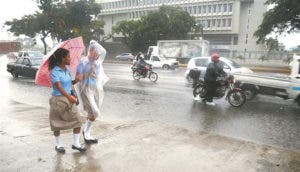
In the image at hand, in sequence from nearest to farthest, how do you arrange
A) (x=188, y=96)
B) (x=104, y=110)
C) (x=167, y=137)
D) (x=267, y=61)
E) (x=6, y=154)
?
(x=6, y=154), (x=167, y=137), (x=104, y=110), (x=188, y=96), (x=267, y=61)

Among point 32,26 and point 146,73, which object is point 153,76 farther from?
point 32,26

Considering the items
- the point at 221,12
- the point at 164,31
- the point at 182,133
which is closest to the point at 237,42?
the point at 221,12

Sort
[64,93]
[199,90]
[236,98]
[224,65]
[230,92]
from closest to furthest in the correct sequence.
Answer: [64,93] < [236,98] < [230,92] < [199,90] < [224,65]

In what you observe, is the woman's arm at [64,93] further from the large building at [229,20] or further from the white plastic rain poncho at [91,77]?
the large building at [229,20]

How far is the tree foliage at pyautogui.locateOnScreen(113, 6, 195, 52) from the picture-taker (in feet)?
193

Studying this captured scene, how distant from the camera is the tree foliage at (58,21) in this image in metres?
61.7

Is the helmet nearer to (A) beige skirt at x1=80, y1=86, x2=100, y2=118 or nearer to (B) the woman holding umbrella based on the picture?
(A) beige skirt at x1=80, y1=86, x2=100, y2=118

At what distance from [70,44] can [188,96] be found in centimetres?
809

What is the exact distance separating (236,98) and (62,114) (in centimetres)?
707

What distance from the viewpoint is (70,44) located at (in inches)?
217

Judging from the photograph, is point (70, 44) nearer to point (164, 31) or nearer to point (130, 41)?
point (164, 31)

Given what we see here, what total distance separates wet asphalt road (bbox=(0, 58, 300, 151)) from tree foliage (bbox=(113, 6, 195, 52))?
45.9 m

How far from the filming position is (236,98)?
1075cm

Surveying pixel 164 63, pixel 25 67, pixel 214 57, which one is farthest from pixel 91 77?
pixel 164 63
